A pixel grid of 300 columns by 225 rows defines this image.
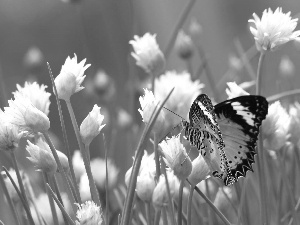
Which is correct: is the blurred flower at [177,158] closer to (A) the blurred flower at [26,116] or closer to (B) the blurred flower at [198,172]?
(B) the blurred flower at [198,172]

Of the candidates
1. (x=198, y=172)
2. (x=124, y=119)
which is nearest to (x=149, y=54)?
(x=198, y=172)

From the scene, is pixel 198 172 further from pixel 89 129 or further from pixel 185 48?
pixel 185 48

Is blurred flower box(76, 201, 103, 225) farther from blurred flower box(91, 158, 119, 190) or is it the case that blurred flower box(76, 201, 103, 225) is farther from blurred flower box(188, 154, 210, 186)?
blurred flower box(91, 158, 119, 190)

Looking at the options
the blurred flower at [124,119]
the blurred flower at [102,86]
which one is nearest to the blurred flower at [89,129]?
the blurred flower at [124,119]

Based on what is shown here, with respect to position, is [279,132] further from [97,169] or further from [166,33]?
[166,33]

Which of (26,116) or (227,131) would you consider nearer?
(26,116)

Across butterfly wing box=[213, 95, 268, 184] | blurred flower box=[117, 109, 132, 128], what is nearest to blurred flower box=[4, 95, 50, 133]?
butterfly wing box=[213, 95, 268, 184]

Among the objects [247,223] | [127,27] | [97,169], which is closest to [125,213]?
[247,223]
